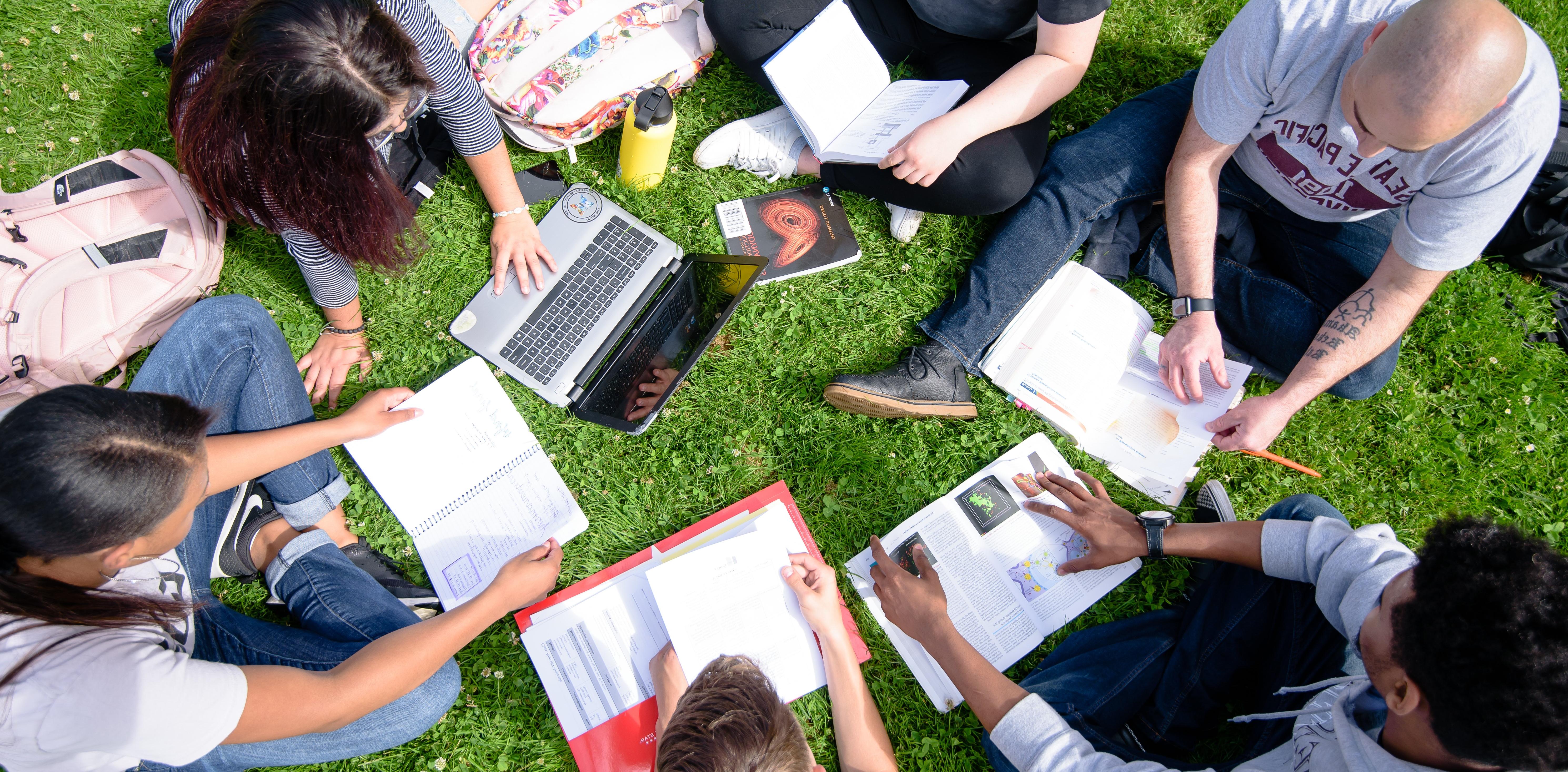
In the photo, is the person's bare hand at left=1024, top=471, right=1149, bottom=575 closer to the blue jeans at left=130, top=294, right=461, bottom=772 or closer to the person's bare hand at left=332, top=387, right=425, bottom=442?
the blue jeans at left=130, top=294, right=461, bottom=772

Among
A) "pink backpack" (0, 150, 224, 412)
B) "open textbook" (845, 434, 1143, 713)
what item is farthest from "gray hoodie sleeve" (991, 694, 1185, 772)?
"pink backpack" (0, 150, 224, 412)

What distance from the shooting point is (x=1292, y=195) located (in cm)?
283

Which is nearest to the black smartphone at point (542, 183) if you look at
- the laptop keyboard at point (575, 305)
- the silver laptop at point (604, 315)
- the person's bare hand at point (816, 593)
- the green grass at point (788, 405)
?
the green grass at point (788, 405)

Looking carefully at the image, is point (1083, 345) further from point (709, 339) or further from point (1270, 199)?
point (709, 339)

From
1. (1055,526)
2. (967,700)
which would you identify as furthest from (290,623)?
(1055,526)

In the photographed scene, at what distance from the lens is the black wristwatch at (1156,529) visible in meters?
2.74

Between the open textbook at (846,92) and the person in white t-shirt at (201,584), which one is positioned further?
the open textbook at (846,92)

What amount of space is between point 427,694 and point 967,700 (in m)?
1.76

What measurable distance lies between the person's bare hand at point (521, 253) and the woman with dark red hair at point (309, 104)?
454mm

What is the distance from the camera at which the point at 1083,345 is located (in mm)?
3125

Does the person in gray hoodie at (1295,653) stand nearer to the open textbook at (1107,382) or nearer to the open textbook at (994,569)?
the open textbook at (994,569)

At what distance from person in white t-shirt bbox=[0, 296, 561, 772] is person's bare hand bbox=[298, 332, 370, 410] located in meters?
0.31

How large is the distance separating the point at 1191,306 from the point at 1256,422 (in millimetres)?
478

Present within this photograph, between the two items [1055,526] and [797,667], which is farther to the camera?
[1055,526]
